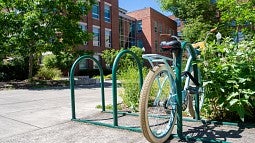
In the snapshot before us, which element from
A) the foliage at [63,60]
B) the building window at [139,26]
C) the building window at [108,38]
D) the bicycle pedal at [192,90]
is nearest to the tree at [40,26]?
the foliage at [63,60]

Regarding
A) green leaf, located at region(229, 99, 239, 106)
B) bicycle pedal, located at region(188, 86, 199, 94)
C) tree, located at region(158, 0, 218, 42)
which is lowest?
green leaf, located at region(229, 99, 239, 106)

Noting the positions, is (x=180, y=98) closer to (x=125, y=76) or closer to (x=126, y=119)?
A: (x=126, y=119)

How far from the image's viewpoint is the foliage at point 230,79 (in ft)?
13.5

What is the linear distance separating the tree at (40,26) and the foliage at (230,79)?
12.7m

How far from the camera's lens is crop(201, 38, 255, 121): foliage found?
13.5 feet

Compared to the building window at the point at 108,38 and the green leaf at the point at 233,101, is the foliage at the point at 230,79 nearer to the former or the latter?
the green leaf at the point at 233,101

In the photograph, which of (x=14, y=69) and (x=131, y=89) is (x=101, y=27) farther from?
(x=131, y=89)

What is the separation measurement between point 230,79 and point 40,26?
13660mm

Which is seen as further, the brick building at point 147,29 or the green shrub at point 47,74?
the brick building at point 147,29

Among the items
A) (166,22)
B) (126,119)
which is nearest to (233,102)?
(126,119)

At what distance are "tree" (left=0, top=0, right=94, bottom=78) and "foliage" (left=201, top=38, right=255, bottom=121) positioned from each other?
12.7 m

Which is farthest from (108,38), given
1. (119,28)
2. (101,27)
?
(119,28)

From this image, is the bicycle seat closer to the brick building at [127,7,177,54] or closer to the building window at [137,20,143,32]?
the brick building at [127,7,177,54]

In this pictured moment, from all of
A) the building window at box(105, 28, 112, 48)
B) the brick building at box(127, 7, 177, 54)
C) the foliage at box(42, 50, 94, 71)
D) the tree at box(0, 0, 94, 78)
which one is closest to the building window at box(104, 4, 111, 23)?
the building window at box(105, 28, 112, 48)
